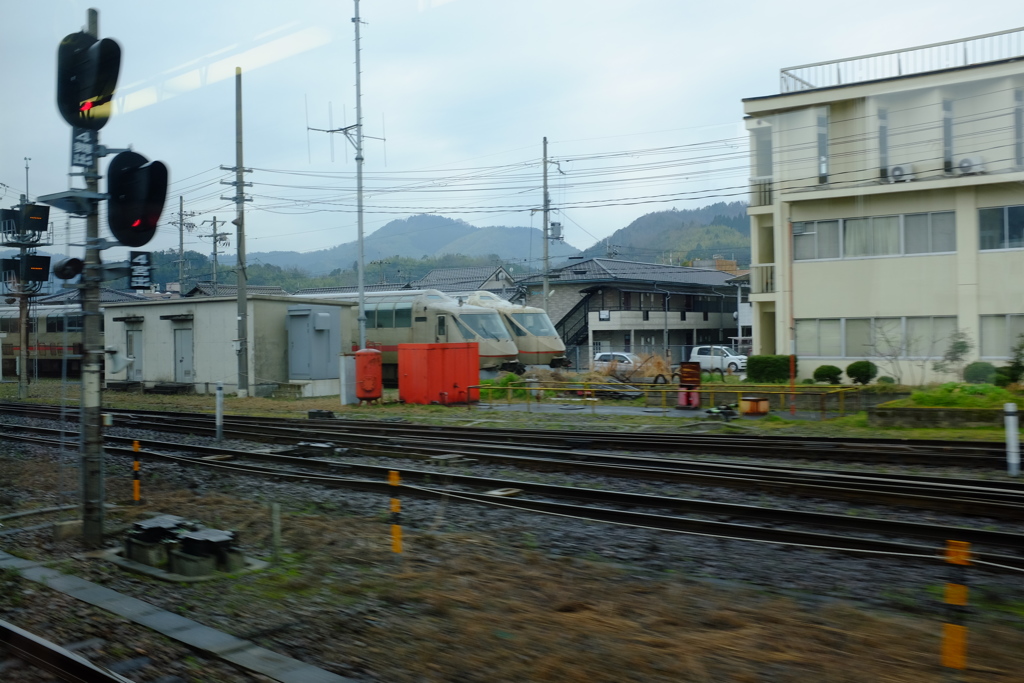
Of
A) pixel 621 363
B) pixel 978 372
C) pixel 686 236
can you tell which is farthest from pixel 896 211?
pixel 686 236

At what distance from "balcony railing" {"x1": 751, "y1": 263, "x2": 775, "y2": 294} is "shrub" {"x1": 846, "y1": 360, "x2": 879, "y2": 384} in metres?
5.18

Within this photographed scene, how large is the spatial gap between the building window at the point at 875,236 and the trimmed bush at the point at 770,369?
12.5 ft

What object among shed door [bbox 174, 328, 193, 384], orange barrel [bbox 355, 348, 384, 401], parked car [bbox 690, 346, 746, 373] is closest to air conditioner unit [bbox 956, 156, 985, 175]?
parked car [bbox 690, 346, 746, 373]

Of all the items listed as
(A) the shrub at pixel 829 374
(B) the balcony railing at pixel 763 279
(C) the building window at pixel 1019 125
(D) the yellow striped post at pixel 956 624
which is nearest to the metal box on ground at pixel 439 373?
(A) the shrub at pixel 829 374

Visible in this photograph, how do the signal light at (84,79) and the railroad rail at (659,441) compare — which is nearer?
the signal light at (84,79)

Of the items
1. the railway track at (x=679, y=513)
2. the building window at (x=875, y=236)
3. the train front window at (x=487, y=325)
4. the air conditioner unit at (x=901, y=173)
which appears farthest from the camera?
the train front window at (x=487, y=325)

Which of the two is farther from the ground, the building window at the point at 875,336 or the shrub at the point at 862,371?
the building window at the point at 875,336

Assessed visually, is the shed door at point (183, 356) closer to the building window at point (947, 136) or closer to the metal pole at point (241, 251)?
the metal pole at point (241, 251)

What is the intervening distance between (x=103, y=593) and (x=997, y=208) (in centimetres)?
2627

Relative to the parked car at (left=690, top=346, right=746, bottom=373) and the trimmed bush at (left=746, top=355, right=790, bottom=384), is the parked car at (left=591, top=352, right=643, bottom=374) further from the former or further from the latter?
the trimmed bush at (left=746, top=355, right=790, bottom=384)

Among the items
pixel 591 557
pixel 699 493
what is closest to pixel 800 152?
pixel 699 493

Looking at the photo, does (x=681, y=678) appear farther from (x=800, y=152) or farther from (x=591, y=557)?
(x=800, y=152)

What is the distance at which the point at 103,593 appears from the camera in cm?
646

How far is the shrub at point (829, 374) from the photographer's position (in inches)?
1030
